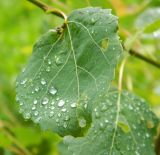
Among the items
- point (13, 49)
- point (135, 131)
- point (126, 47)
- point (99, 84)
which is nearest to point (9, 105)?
point (13, 49)

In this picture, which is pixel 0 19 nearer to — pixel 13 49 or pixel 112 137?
pixel 13 49

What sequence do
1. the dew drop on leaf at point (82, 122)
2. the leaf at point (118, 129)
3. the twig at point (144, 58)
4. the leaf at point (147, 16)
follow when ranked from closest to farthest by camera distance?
the dew drop on leaf at point (82, 122)
the leaf at point (118, 129)
the twig at point (144, 58)
the leaf at point (147, 16)

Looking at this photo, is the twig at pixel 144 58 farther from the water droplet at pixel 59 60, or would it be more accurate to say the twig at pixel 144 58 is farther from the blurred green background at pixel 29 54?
the water droplet at pixel 59 60

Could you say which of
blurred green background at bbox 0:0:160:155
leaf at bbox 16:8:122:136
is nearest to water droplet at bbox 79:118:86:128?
leaf at bbox 16:8:122:136

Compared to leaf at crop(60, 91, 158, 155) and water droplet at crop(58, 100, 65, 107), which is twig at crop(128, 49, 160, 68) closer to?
leaf at crop(60, 91, 158, 155)

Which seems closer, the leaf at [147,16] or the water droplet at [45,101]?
the water droplet at [45,101]

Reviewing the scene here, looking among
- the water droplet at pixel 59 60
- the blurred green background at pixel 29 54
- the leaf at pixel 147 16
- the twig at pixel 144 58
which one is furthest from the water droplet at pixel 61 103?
the leaf at pixel 147 16

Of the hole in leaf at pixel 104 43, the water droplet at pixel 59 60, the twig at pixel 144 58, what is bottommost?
the water droplet at pixel 59 60

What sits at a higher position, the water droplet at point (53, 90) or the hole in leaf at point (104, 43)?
the hole in leaf at point (104, 43)

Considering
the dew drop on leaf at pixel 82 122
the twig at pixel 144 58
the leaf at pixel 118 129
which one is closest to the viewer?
the dew drop on leaf at pixel 82 122
